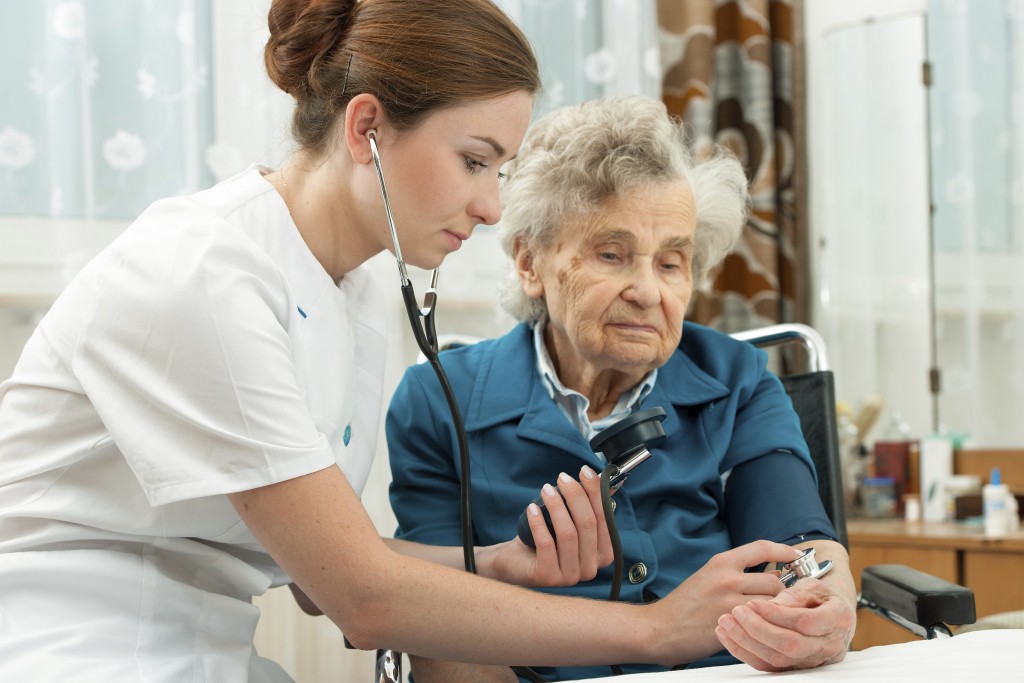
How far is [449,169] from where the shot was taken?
1169mm

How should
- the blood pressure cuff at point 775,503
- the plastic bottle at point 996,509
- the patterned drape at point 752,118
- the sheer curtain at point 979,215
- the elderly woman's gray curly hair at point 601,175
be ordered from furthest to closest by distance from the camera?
the patterned drape at point 752,118 → the sheer curtain at point 979,215 → the plastic bottle at point 996,509 → the elderly woman's gray curly hair at point 601,175 → the blood pressure cuff at point 775,503

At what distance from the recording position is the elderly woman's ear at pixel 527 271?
1.56 meters

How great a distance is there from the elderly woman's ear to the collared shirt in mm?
90

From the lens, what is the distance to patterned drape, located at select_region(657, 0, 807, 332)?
280 cm

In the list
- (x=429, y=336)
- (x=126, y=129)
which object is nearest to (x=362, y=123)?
(x=429, y=336)

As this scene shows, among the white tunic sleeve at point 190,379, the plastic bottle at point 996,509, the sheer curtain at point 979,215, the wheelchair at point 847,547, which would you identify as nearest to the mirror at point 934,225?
the sheer curtain at point 979,215

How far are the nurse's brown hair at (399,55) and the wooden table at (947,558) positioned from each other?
1382 millimetres

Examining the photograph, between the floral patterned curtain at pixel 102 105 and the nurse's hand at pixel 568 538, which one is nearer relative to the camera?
the nurse's hand at pixel 568 538

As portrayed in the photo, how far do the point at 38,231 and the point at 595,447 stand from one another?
1277 mm

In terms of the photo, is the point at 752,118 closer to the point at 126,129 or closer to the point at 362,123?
the point at 126,129

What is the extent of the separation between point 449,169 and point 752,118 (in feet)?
6.13

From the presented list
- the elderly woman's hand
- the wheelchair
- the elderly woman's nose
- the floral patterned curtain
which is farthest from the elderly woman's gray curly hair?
the floral patterned curtain

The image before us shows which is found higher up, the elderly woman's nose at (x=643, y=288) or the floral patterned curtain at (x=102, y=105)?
the floral patterned curtain at (x=102, y=105)

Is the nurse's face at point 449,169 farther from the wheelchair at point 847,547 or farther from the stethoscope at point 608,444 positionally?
the wheelchair at point 847,547
